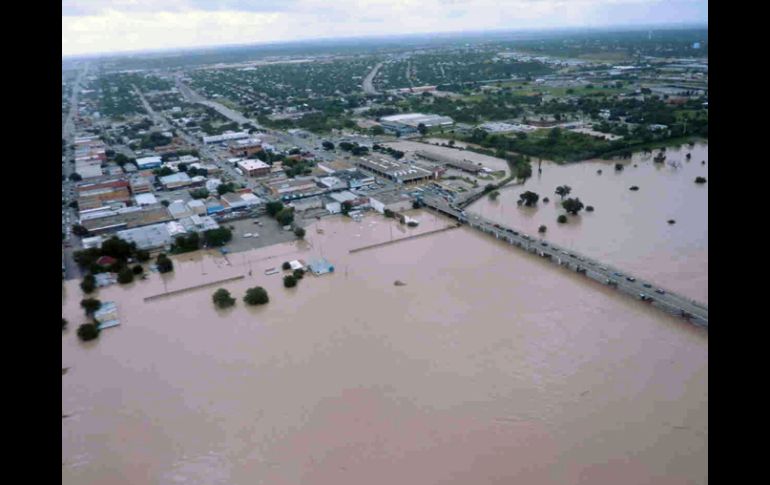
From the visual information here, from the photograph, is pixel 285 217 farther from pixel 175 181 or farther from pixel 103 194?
pixel 103 194

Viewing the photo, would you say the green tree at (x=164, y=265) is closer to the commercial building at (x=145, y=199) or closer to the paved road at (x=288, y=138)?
the commercial building at (x=145, y=199)

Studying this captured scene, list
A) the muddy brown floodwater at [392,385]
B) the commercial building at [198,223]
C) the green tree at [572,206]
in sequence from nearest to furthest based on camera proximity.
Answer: the muddy brown floodwater at [392,385] → the commercial building at [198,223] → the green tree at [572,206]

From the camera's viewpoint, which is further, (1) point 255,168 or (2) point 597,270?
(1) point 255,168

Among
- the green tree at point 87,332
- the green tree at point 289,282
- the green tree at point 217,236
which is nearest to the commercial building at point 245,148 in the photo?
the green tree at point 217,236

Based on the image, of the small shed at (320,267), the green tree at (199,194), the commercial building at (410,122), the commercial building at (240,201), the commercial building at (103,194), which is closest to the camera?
the small shed at (320,267)

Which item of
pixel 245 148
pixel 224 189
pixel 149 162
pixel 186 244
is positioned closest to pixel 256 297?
pixel 186 244

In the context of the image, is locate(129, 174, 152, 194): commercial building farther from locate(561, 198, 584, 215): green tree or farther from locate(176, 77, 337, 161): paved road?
locate(561, 198, 584, 215): green tree
